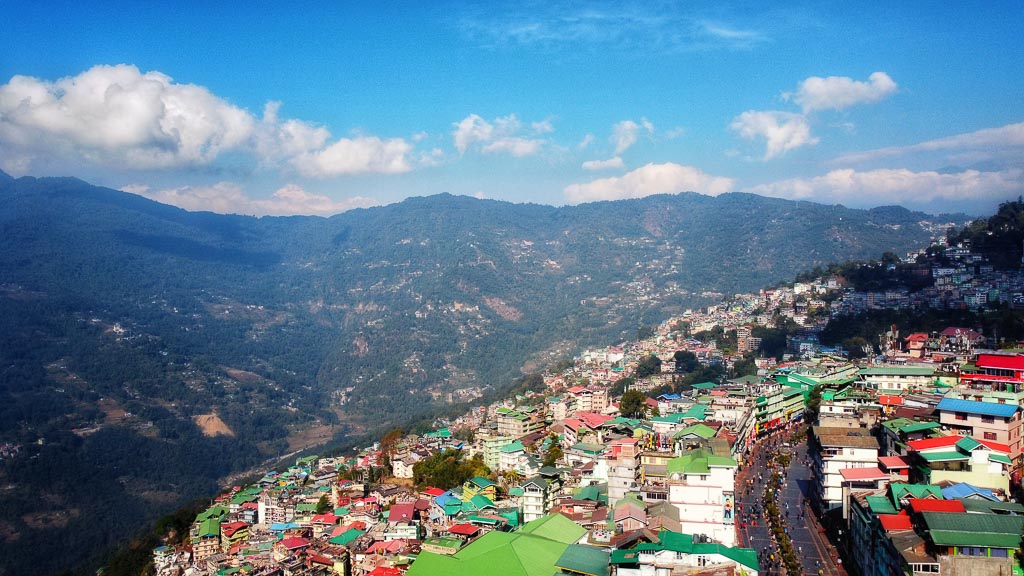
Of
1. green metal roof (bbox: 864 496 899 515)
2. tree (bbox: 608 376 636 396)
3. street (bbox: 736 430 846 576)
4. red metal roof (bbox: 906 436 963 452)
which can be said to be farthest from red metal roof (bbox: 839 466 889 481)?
tree (bbox: 608 376 636 396)

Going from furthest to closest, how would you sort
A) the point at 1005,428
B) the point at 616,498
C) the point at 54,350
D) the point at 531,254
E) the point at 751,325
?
the point at 531,254
the point at 54,350
the point at 751,325
the point at 616,498
the point at 1005,428

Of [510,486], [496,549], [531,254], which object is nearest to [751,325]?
[510,486]

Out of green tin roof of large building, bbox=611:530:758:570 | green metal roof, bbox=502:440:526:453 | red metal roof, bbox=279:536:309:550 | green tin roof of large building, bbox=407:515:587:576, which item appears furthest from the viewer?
green metal roof, bbox=502:440:526:453

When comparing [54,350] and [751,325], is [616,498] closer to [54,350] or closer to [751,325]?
[751,325]

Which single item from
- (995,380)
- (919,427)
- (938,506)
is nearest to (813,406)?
(995,380)

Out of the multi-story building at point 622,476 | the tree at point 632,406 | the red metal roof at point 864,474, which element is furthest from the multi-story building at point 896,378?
the multi-story building at point 622,476

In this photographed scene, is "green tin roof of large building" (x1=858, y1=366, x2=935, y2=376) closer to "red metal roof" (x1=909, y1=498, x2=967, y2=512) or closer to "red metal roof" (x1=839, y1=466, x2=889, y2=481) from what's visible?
"red metal roof" (x1=839, y1=466, x2=889, y2=481)
